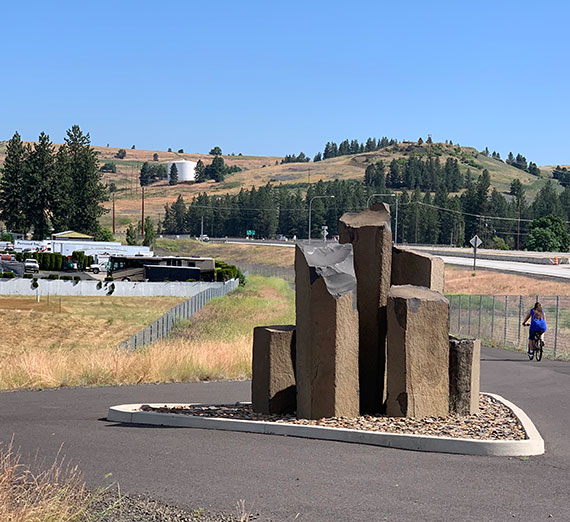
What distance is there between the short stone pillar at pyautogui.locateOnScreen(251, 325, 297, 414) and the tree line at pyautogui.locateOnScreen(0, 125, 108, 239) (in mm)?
92248

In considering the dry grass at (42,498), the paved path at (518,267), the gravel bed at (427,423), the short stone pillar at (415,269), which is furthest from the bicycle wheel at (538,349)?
the paved path at (518,267)

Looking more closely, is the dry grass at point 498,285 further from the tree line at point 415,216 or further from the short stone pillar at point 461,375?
the tree line at point 415,216

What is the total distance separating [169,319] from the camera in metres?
33.4

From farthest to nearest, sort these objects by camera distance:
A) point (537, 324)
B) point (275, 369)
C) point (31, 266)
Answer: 1. point (31, 266)
2. point (537, 324)
3. point (275, 369)

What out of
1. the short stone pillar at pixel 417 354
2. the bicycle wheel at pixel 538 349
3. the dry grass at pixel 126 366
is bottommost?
the bicycle wheel at pixel 538 349

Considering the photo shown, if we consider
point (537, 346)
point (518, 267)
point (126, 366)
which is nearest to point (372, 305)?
point (126, 366)

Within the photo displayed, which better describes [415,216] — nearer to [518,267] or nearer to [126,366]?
[518,267]

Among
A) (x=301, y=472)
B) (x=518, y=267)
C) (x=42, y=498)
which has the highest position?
(x=42, y=498)

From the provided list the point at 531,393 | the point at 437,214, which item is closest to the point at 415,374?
the point at 531,393

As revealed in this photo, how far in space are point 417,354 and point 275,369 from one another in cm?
209

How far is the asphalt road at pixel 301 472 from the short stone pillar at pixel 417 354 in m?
1.36

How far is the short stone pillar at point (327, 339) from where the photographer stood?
11.2m

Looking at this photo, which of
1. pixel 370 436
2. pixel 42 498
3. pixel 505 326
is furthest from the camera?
pixel 505 326

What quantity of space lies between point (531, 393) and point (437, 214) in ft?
436
